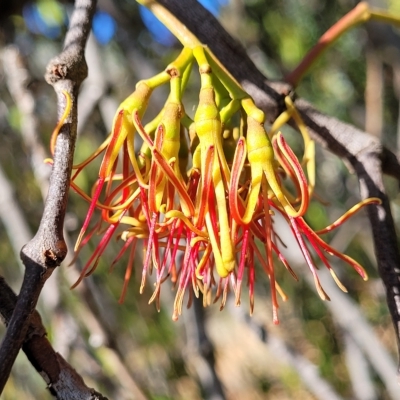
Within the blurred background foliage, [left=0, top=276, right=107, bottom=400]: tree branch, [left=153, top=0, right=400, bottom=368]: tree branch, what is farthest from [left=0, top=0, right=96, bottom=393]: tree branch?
the blurred background foliage

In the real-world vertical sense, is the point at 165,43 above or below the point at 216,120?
above

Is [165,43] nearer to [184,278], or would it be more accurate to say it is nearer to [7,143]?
[7,143]

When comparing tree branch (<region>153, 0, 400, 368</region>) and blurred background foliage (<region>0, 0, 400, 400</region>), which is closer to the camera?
tree branch (<region>153, 0, 400, 368</region>)

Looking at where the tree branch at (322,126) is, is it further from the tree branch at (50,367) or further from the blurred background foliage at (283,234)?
the blurred background foliage at (283,234)

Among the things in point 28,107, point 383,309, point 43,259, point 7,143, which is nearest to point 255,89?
point 43,259

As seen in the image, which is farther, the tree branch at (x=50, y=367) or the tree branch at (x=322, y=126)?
the tree branch at (x=322, y=126)

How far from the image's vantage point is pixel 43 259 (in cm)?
33

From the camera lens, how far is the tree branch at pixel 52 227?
0.31m

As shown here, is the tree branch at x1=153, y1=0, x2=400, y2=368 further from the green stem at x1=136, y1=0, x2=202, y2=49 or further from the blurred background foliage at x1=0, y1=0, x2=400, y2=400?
the blurred background foliage at x1=0, y1=0, x2=400, y2=400

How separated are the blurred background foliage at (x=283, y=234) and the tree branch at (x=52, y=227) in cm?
68

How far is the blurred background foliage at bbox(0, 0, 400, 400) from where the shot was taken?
1269 millimetres

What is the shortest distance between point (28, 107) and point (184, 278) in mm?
639

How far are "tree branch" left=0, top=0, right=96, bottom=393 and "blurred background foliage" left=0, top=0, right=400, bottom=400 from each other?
2.23 feet

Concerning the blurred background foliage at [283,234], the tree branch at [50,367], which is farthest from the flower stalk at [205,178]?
the blurred background foliage at [283,234]
